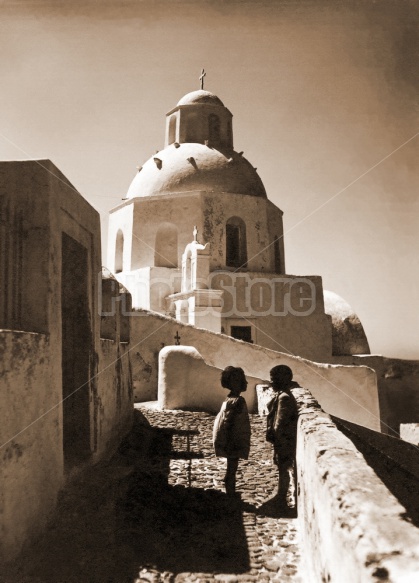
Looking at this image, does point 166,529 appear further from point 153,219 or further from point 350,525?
point 153,219

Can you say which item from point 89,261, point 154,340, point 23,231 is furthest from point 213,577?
point 154,340

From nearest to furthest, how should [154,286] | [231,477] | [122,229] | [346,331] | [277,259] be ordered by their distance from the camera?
[231,477]
[154,286]
[122,229]
[277,259]
[346,331]

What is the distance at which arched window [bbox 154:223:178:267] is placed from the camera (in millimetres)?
22516

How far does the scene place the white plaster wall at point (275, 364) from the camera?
46.9ft

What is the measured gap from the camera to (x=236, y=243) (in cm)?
2297

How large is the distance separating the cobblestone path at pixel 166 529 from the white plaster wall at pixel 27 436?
24 cm

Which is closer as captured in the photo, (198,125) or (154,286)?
(154,286)

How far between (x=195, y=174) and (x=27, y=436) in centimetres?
1959

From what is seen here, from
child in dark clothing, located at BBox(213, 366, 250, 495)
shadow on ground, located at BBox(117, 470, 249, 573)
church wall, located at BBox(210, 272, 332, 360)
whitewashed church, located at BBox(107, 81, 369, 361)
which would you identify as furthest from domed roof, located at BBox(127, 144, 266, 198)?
shadow on ground, located at BBox(117, 470, 249, 573)

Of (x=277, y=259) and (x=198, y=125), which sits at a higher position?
(x=198, y=125)

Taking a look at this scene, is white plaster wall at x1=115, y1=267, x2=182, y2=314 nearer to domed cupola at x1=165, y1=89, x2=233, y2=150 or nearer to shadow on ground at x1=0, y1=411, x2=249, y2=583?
domed cupola at x1=165, y1=89, x2=233, y2=150

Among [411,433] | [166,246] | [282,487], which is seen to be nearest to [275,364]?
[411,433]

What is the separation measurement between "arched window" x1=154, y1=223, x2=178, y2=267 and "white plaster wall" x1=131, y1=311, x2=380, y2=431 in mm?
8275

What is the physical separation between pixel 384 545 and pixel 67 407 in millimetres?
5305
